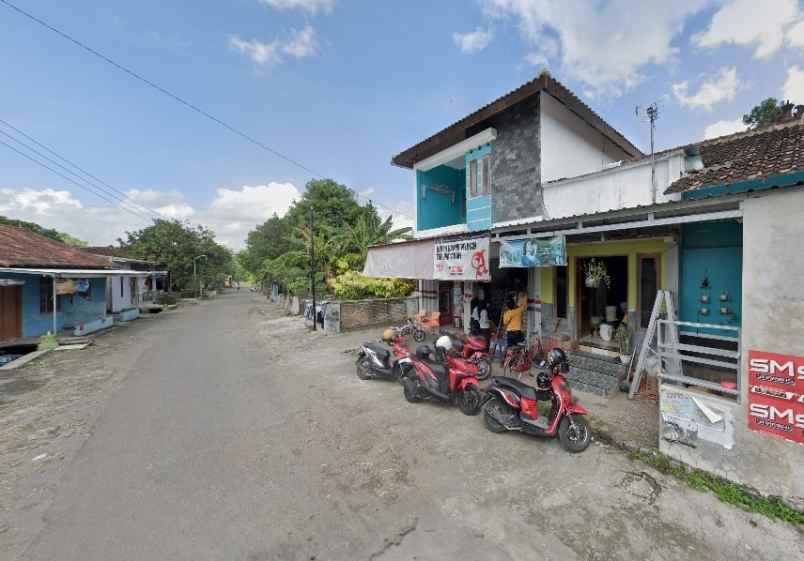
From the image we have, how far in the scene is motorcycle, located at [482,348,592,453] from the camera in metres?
4.30

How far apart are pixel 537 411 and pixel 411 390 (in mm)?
2227

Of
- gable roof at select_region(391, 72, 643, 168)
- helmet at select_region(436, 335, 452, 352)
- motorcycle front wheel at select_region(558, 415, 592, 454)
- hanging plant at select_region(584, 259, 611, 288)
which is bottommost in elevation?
motorcycle front wheel at select_region(558, 415, 592, 454)

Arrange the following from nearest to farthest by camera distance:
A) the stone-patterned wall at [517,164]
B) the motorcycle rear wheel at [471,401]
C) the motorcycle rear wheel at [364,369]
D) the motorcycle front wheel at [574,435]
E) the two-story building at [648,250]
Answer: the two-story building at [648,250]
the motorcycle front wheel at [574,435]
the motorcycle rear wheel at [471,401]
the motorcycle rear wheel at [364,369]
the stone-patterned wall at [517,164]

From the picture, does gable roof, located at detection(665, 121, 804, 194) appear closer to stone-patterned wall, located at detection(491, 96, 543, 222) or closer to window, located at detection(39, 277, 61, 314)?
stone-patterned wall, located at detection(491, 96, 543, 222)

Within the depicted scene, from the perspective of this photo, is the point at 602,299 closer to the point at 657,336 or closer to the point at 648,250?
the point at 648,250

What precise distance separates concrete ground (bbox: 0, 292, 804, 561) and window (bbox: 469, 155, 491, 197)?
5.95 metres

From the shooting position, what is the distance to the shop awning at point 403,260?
27.0ft

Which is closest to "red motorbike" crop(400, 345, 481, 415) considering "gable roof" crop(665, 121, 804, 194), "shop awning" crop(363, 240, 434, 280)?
"shop awning" crop(363, 240, 434, 280)

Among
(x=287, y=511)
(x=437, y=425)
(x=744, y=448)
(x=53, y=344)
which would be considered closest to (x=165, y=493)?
(x=287, y=511)

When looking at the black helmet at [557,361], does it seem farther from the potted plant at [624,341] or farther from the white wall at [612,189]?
the white wall at [612,189]

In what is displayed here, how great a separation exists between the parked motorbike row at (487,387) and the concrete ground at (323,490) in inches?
9.5

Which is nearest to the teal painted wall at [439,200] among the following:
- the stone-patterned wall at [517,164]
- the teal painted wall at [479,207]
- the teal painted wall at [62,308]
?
the teal painted wall at [479,207]

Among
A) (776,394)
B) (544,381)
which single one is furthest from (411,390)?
(776,394)

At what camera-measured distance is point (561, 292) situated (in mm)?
7922
